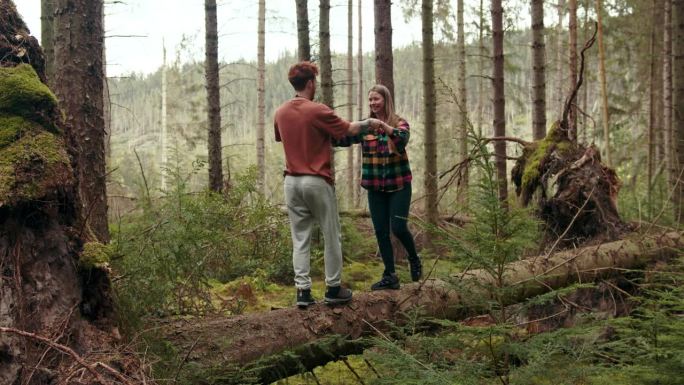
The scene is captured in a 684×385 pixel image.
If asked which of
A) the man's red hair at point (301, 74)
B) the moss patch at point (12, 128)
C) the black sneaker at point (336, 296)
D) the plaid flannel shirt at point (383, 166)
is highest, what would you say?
the man's red hair at point (301, 74)

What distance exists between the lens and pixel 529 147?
7.85 metres

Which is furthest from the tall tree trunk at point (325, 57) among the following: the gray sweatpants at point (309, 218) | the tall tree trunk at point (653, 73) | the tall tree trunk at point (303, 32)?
the tall tree trunk at point (653, 73)

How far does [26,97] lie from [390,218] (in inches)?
126

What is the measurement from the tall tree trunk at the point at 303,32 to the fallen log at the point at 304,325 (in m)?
6.78

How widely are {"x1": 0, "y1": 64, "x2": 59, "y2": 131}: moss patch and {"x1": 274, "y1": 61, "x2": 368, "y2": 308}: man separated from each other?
1.69 meters

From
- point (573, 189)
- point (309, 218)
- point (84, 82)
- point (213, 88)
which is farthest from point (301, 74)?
point (213, 88)

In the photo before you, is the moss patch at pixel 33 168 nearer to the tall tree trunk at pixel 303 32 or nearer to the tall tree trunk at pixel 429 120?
the tall tree trunk at pixel 429 120

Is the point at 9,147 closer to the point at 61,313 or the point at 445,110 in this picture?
the point at 61,313

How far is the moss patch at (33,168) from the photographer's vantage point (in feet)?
9.51

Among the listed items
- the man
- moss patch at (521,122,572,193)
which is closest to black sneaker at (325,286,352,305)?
the man

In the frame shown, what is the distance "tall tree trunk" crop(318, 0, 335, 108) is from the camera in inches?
416

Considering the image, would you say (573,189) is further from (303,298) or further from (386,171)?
(303,298)

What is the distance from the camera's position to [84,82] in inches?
198

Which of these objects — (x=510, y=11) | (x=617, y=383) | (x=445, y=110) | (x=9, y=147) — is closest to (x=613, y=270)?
(x=617, y=383)
